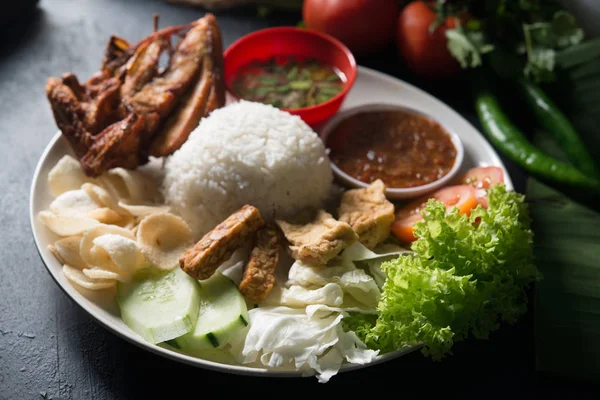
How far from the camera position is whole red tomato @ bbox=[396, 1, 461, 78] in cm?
429

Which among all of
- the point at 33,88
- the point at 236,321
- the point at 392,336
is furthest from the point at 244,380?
the point at 33,88

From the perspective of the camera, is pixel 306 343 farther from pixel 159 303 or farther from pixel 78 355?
pixel 78 355

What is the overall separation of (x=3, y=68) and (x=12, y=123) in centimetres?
67

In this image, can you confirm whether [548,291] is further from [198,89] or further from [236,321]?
[198,89]

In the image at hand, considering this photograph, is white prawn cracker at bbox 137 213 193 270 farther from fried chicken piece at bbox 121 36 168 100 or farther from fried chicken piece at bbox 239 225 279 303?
fried chicken piece at bbox 121 36 168 100

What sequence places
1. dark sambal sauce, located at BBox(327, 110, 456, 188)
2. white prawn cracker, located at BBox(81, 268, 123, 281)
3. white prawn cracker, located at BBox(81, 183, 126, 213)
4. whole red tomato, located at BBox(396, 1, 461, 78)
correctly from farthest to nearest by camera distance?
whole red tomato, located at BBox(396, 1, 461, 78) < dark sambal sauce, located at BBox(327, 110, 456, 188) < white prawn cracker, located at BBox(81, 183, 126, 213) < white prawn cracker, located at BBox(81, 268, 123, 281)

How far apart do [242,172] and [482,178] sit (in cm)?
130

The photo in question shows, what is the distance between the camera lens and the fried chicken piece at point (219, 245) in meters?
2.56

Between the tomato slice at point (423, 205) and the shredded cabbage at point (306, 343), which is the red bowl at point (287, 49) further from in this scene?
the shredded cabbage at point (306, 343)

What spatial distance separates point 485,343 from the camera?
2885 millimetres

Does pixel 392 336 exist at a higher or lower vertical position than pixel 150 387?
higher

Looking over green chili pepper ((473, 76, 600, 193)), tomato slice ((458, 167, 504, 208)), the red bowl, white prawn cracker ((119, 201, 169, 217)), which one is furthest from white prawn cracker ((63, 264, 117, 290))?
green chili pepper ((473, 76, 600, 193))

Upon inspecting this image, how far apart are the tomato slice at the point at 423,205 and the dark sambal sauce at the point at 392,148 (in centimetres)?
12

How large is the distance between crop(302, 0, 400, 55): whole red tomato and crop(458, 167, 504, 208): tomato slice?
1.59m
